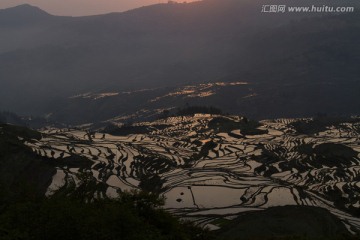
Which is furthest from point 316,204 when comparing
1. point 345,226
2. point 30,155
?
point 30,155

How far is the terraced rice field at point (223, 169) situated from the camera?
55.2 meters

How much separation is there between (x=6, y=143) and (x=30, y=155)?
13.1ft

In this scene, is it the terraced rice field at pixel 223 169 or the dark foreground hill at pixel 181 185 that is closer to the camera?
the dark foreground hill at pixel 181 185

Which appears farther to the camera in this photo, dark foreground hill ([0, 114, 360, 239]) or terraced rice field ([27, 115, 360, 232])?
terraced rice field ([27, 115, 360, 232])

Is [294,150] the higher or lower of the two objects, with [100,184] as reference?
lower

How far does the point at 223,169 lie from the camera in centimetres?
7106

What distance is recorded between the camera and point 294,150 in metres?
83.8

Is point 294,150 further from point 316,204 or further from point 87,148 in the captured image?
point 87,148

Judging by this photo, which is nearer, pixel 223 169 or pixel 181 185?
pixel 181 185

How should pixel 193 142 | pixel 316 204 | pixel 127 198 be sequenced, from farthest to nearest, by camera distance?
pixel 193 142, pixel 316 204, pixel 127 198

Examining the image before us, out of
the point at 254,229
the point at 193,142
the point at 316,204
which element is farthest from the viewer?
the point at 193,142

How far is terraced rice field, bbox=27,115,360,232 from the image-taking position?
181ft

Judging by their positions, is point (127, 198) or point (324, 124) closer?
point (127, 198)

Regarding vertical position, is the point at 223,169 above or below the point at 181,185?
below
